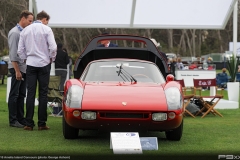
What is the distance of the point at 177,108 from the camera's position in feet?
26.5

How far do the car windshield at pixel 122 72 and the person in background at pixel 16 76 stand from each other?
1.21 metres

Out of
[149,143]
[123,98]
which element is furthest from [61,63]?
[149,143]

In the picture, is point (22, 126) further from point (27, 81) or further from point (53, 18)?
point (53, 18)

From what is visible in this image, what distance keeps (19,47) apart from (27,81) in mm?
547

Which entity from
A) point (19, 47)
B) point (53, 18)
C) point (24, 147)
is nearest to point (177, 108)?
point (24, 147)

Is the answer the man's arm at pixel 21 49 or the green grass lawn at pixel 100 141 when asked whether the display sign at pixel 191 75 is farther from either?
the man's arm at pixel 21 49

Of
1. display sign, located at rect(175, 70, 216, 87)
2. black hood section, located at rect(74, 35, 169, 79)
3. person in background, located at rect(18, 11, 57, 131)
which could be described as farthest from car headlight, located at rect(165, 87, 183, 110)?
display sign, located at rect(175, 70, 216, 87)

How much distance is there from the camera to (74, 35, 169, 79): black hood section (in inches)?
403

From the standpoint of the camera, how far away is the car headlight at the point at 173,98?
318 inches

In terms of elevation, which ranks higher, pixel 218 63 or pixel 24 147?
pixel 24 147

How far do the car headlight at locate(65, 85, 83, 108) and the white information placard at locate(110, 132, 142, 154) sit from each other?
78 cm

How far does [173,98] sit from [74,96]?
1.33 metres

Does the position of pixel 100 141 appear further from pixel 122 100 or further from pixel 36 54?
pixel 36 54

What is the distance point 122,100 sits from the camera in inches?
315
